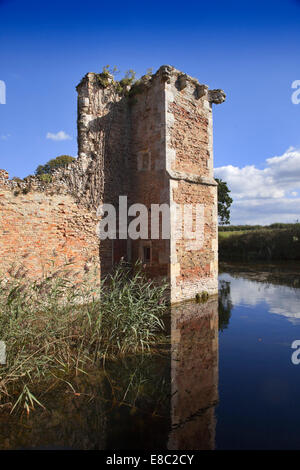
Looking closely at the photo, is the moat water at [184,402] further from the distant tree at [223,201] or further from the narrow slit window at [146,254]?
the distant tree at [223,201]

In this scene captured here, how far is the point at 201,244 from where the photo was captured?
1021 cm

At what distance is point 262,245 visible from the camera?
25.9 metres

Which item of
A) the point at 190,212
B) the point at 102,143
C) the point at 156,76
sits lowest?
the point at 190,212

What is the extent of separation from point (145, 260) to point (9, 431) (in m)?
6.81

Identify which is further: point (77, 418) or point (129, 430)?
point (77, 418)

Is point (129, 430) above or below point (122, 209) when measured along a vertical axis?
below

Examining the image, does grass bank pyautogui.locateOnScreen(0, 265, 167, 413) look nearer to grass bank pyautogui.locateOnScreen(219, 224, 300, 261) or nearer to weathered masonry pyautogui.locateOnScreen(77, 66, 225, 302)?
weathered masonry pyautogui.locateOnScreen(77, 66, 225, 302)

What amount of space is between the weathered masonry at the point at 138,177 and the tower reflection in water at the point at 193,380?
207cm

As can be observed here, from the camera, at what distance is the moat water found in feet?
10.3

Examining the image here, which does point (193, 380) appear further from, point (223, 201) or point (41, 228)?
point (223, 201)

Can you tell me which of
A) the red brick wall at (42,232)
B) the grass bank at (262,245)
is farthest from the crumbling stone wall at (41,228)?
the grass bank at (262,245)

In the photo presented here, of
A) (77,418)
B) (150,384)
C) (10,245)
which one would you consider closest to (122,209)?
(10,245)

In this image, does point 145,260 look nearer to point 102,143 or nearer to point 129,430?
point 102,143

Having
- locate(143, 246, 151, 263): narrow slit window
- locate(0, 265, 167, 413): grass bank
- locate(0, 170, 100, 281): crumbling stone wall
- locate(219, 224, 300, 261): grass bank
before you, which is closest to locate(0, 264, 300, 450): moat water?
locate(0, 265, 167, 413): grass bank
